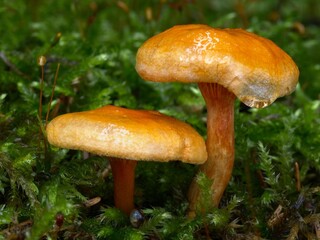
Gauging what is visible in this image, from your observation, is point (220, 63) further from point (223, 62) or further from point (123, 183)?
point (123, 183)

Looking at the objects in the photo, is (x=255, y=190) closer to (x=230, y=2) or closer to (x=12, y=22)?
(x=12, y=22)

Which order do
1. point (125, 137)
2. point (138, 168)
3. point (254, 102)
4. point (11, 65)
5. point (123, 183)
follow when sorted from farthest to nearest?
point (11, 65), point (138, 168), point (123, 183), point (254, 102), point (125, 137)

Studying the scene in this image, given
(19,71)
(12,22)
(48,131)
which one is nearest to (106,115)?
(48,131)

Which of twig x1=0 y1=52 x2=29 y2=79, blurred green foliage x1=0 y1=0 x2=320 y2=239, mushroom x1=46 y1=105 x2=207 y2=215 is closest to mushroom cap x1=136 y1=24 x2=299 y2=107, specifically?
mushroom x1=46 y1=105 x2=207 y2=215

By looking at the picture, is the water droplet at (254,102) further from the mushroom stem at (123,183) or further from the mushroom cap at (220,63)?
the mushroom stem at (123,183)

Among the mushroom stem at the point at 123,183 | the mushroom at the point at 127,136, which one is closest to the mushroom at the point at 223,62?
the mushroom at the point at 127,136

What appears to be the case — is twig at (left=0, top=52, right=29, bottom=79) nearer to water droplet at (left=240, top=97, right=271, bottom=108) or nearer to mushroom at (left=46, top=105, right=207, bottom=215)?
mushroom at (left=46, top=105, right=207, bottom=215)

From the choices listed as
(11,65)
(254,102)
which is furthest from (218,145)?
(11,65)
